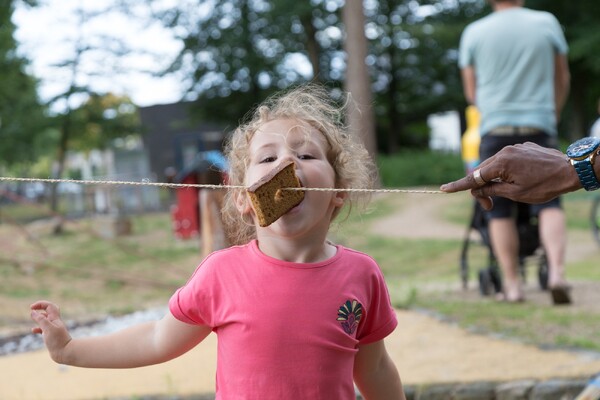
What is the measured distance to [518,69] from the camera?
16.1ft

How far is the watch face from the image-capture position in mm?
1994

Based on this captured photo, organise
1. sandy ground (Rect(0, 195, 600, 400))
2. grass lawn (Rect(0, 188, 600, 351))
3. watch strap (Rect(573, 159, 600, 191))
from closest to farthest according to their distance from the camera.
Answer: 1. watch strap (Rect(573, 159, 600, 191))
2. sandy ground (Rect(0, 195, 600, 400))
3. grass lawn (Rect(0, 188, 600, 351))

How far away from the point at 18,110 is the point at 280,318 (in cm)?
1766

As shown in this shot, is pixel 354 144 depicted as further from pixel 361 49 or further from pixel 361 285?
pixel 361 49

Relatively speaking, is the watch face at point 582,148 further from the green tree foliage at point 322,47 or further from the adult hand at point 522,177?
the green tree foliage at point 322,47

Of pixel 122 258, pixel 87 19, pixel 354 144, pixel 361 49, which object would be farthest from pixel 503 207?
pixel 87 19

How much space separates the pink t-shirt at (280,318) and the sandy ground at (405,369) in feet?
4.86

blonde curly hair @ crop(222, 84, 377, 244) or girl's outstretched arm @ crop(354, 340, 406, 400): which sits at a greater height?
blonde curly hair @ crop(222, 84, 377, 244)

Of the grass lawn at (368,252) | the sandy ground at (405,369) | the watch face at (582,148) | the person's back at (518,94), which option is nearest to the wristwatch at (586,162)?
the watch face at (582,148)

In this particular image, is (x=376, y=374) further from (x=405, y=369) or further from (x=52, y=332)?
(x=405, y=369)

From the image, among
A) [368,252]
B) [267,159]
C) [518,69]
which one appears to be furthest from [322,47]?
[267,159]

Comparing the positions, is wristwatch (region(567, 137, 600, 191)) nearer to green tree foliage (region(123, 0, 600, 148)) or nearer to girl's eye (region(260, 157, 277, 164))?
girl's eye (region(260, 157, 277, 164))

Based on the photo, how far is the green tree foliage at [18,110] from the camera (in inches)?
679

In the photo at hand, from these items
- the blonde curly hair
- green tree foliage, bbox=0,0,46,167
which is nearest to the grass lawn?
the blonde curly hair
